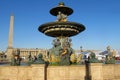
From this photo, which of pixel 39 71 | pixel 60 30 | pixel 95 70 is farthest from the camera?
pixel 60 30

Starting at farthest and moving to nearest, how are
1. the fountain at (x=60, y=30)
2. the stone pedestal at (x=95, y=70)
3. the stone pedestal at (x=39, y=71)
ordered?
the fountain at (x=60, y=30) → the stone pedestal at (x=95, y=70) → the stone pedestal at (x=39, y=71)

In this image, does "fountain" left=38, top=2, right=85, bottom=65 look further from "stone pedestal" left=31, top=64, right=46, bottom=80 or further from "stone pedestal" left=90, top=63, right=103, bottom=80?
"stone pedestal" left=31, top=64, right=46, bottom=80

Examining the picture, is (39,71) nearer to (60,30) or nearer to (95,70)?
(95,70)

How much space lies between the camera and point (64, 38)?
18500mm

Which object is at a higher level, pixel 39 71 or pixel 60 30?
pixel 60 30

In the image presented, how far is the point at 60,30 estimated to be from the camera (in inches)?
666

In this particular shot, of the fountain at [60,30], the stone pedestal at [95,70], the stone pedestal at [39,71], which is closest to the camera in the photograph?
the stone pedestal at [39,71]

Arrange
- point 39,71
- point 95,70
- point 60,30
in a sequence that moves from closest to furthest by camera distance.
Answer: point 39,71, point 95,70, point 60,30

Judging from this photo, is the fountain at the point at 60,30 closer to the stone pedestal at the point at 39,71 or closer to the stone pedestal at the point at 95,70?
the stone pedestal at the point at 95,70

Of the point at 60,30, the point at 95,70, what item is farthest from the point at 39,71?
the point at 60,30

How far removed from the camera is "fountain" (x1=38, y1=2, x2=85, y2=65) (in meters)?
16.5

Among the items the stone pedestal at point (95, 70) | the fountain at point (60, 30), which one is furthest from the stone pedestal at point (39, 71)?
the fountain at point (60, 30)

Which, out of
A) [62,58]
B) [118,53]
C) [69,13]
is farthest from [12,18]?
[62,58]

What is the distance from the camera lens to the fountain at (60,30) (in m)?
16.5
